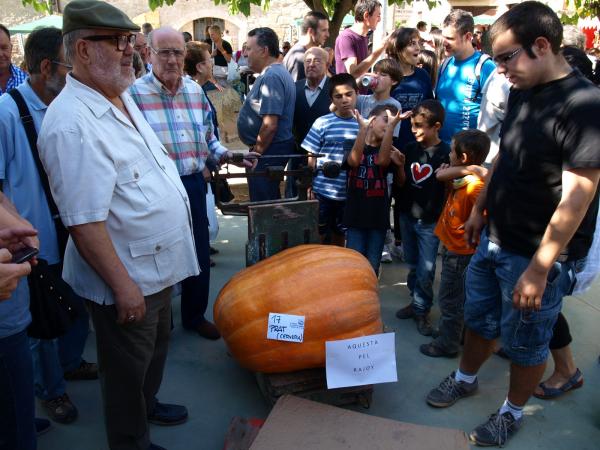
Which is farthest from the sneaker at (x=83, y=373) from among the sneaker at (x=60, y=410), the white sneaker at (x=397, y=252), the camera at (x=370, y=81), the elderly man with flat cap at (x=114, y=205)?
the camera at (x=370, y=81)

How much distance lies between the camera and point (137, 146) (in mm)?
2021

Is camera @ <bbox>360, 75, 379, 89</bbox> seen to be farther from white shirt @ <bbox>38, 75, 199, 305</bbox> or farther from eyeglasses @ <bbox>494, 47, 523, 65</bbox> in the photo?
white shirt @ <bbox>38, 75, 199, 305</bbox>

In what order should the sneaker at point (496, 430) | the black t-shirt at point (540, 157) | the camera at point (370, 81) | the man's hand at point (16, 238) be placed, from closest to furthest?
the man's hand at point (16, 238), the black t-shirt at point (540, 157), the sneaker at point (496, 430), the camera at point (370, 81)

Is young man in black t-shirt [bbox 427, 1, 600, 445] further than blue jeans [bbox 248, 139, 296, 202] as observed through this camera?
No

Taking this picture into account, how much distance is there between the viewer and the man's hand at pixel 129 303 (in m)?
1.97

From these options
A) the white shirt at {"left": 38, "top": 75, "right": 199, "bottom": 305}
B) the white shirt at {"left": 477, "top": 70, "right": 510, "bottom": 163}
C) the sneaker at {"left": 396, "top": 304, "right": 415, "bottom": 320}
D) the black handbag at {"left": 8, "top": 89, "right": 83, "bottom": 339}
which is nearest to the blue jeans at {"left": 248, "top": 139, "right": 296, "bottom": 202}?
the sneaker at {"left": 396, "top": 304, "right": 415, "bottom": 320}

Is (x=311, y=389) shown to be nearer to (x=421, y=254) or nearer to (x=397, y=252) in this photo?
(x=421, y=254)

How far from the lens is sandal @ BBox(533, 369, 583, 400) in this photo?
2.90 m

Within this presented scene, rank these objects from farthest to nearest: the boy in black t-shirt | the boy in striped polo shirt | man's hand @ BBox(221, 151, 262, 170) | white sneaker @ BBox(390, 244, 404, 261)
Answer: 1. white sneaker @ BBox(390, 244, 404, 261)
2. the boy in striped polo shirt
3. the boy in black t-shirt
4. man's hand @ BBox(221, 151, 262, 170)

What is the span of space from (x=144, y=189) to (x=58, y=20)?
54.7 ft

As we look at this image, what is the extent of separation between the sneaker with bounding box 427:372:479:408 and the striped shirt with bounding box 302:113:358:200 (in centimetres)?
169

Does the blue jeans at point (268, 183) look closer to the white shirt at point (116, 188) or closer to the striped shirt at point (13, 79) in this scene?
the striped shirt at point (13, 79)

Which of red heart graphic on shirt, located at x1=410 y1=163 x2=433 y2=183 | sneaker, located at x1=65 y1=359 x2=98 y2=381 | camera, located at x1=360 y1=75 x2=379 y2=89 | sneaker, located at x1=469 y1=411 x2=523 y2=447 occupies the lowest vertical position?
sneaker, located at x1=65 y1=359 x2=98 y2=381

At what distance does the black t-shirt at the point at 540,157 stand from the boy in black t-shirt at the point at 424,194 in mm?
1002
